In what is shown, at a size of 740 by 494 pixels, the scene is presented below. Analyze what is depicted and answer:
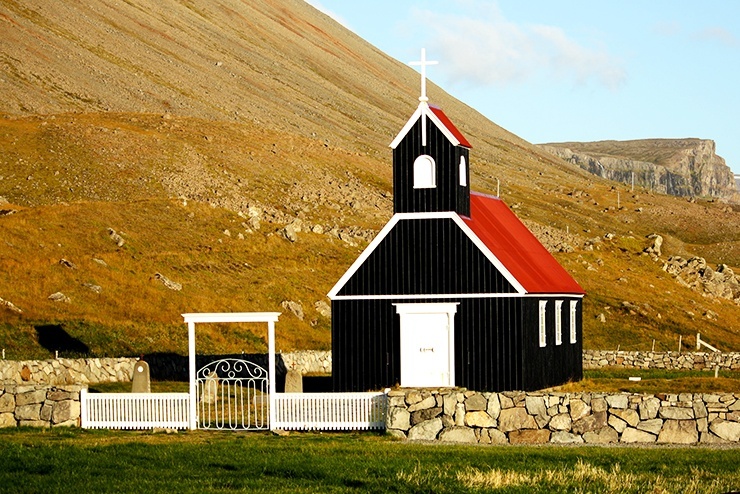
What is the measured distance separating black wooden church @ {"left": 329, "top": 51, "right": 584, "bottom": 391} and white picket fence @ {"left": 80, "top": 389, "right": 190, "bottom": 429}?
710 cm

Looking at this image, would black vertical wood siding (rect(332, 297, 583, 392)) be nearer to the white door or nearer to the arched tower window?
the white door

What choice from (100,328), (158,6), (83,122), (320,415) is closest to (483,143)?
(158,6)

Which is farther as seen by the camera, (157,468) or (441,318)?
(441,318)

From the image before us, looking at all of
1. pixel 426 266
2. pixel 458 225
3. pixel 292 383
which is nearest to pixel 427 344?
pixel 426 266

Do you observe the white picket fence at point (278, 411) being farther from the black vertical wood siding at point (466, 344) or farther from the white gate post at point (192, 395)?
the black vertical wood siding at point (466, 344)

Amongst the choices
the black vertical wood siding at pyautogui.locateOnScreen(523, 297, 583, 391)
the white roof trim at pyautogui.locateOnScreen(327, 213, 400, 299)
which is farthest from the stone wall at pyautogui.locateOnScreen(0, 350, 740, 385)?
the black vertical wood siding at pyautogui.locateOnScreen(523, 297, 583, 391)

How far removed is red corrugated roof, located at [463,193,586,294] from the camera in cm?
3609

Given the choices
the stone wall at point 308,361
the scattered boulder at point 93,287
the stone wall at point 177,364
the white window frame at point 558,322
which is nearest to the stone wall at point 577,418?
the stone wall at point 177,364

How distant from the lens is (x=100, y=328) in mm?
44906

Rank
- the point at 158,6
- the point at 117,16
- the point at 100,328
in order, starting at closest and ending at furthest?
the point at 100,328, the point at 117,16, the point at 158,6

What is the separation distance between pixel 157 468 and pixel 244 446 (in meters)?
3.86

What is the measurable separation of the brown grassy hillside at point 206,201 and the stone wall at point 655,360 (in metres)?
4.63

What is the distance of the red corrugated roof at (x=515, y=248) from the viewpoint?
36094 millimetres

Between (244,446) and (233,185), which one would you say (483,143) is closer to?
(233,185)
